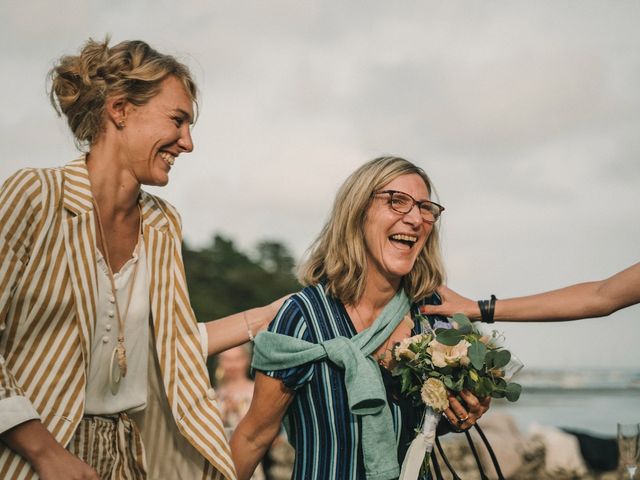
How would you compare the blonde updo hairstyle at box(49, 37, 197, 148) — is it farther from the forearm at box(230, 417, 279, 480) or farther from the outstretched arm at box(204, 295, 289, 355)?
the forearm at box(230, 417, 279, 480)

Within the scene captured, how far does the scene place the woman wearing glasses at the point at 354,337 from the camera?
161 inches

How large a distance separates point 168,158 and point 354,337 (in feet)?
4.24

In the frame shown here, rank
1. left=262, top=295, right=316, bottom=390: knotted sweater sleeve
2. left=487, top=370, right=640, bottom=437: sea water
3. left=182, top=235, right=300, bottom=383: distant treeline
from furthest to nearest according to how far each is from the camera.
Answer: left=182, top=235, right=300, bottom=383: distant treeline → left=487, top=370, right=640, bottom=437: sea water → left=262, top=295, right=316, bottom=390: knotted sweater sleeve

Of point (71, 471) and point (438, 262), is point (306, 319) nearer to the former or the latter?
point (438, 262)

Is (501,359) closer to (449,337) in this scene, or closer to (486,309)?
(449,337)

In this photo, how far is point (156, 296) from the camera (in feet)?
12.2

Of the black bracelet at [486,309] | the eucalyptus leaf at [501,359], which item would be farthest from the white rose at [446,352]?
the black bracelet at [486,309]

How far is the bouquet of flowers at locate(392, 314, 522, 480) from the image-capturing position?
3965 mm

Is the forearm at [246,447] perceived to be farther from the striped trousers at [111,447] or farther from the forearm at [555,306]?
the forearm at [555,306]

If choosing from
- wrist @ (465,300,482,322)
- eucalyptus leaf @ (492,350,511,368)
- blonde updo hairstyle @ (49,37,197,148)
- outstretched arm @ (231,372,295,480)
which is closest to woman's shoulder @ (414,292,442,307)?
wrist @ (465,300,482,322)

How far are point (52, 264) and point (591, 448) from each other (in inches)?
336

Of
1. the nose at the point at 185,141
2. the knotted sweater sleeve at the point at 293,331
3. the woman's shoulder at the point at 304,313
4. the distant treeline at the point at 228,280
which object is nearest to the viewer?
the nose at the point at 185,141

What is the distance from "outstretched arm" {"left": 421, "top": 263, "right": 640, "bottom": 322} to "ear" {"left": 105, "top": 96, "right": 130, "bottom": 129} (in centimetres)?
190

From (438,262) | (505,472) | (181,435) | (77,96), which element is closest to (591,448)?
(505,472)
